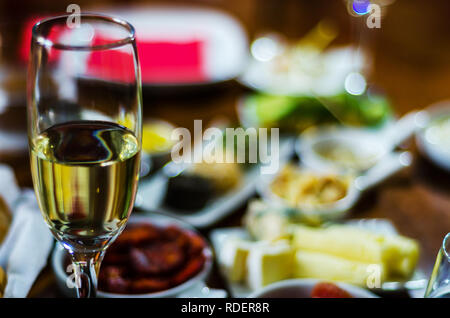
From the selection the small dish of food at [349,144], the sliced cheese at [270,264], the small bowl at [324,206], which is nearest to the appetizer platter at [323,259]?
the sliced cheese at [270,264]

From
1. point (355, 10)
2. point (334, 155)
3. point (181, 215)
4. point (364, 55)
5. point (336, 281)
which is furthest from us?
Answer: point (364, 55)

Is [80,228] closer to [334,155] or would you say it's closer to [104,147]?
[104,147]

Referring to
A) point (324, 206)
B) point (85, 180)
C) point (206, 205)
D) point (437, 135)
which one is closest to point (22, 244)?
point (85, 180)

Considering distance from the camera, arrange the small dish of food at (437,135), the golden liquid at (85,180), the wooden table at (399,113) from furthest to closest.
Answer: the small dish of food at (437,135)
the wooden table at (399,113)
the golden liquid at (85,180)

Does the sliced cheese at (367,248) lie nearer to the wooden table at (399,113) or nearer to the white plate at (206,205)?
the wooden table at (399,113)

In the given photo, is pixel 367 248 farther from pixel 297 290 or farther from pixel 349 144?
pixel 349 144

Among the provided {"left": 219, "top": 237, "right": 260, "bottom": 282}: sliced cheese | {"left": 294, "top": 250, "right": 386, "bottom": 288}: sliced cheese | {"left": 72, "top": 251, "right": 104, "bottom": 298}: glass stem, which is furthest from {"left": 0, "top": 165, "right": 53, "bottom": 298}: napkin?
{"left": 294, "top": 250, "right": 386, "bottom": 288}: sliced cheese

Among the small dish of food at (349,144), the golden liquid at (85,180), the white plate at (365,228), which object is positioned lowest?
the white plate at (365,228)

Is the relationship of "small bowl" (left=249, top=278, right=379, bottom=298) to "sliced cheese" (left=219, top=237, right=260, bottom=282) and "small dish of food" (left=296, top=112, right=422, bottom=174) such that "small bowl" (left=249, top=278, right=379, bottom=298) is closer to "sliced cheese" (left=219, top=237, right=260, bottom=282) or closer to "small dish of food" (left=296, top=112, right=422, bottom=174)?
"sliced cheese" (left=219, top=237, right=260, bottom=282)
